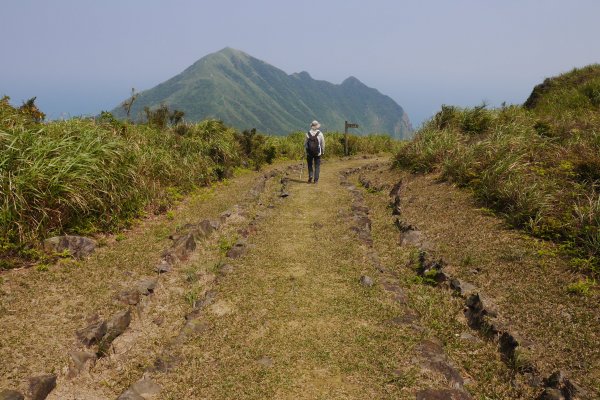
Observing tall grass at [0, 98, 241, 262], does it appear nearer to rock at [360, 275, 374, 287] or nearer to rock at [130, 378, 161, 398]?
rock at [130, 378, 161, 398]

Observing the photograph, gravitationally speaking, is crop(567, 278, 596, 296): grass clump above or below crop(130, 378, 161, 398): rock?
above

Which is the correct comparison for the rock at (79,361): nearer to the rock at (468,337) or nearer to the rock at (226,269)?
the rock at (226,269)

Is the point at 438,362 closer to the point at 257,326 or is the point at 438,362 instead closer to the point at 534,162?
the point at 257,326

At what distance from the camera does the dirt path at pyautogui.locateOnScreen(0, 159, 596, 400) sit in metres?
4.47

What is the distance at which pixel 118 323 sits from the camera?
213 inches

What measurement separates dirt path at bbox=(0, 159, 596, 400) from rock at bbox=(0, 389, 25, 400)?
0.26m

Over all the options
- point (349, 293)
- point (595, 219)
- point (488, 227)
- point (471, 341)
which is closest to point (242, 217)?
point (349, 293)

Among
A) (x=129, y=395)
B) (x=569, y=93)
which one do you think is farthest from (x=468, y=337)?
(x=569, y=93)

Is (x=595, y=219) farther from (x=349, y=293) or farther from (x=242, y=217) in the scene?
(x=242, y=217)

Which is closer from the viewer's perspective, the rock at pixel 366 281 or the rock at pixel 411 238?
the rock at pixel 366 281

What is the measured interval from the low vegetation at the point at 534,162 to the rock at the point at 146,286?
726cm

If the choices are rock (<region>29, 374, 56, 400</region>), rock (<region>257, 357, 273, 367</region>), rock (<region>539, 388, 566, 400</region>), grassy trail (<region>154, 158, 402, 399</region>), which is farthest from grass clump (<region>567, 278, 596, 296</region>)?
rock (<region>29, 374, 56, 400</region>)

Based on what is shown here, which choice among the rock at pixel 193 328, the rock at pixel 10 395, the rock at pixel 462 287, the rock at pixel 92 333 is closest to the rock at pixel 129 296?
the rock at pixel 92 333

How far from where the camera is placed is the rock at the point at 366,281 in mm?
6893
